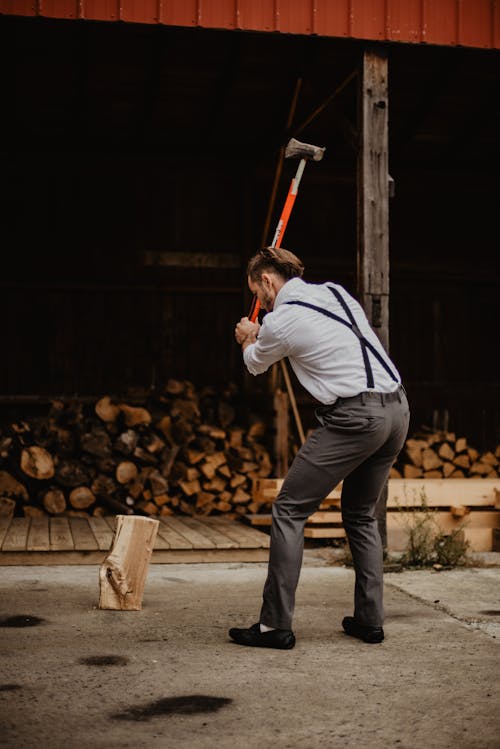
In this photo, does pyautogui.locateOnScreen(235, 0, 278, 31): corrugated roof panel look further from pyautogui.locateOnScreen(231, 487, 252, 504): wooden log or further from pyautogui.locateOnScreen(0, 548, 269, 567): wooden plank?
pyautogui.locateOnScreen(231, 487, 252, 504): wooden log

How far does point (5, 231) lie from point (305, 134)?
3205 millimetres

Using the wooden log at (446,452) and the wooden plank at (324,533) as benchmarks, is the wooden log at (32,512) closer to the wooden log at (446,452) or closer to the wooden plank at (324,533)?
the wooden plank at (324,533)

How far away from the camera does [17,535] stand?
7.80 m

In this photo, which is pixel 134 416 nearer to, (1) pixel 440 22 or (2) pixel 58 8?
(2) pixel 58 8

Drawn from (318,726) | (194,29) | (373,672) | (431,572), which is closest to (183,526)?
(431,572)

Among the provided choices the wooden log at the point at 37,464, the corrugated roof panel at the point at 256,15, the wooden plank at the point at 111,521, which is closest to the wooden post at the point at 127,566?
the wooden plank at the point at 111,521

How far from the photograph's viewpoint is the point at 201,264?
10.9 metres

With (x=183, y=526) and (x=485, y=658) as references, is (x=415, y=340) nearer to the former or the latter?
(x=183, y=526)

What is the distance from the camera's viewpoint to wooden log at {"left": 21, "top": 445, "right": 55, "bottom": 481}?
922 cm

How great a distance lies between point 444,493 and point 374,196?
2622 mm

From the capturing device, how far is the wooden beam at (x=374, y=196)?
712 centimetres

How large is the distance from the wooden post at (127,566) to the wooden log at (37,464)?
3.76 metres

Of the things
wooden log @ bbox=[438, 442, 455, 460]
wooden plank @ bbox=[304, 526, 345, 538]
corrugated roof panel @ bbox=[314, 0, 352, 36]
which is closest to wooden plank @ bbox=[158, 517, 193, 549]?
wooden plank @ bbox=[304, 526, 345, 538]

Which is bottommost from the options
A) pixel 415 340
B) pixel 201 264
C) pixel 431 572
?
pixel 431 572
